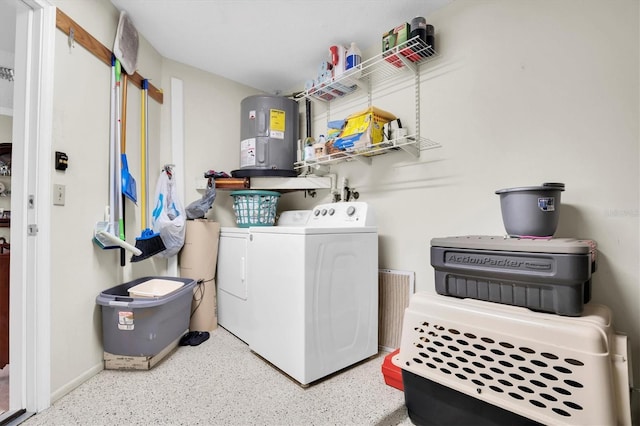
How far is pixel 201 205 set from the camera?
7.68 feet

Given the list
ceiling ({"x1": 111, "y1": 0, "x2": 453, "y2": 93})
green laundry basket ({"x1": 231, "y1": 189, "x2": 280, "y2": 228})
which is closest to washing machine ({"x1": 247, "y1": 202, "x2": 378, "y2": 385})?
green laundry basket ({"x1": 231, "y1": 189, "x2": 280, "y2": 228})

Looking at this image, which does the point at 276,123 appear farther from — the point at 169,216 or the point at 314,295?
the point at 314,295

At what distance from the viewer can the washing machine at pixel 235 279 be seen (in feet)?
6.68

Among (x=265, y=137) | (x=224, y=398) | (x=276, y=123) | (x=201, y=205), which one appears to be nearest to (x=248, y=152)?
(x=265, y=137)

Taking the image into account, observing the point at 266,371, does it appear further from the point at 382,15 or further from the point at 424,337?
the point at 382,15

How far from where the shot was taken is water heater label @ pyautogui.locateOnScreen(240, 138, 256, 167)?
2.50m

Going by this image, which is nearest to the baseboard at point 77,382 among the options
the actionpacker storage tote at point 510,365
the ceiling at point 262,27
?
the actionpacker storage tote at point 510,365

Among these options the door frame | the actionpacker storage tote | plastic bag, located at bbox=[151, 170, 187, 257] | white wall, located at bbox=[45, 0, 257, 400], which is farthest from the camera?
plastic bag, located at bbox=[151, 170, 187, 257]

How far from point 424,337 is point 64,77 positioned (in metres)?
2.19

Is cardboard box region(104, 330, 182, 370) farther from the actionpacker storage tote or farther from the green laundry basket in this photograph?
the actionpacker storage tote

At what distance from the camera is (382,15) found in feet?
6.15

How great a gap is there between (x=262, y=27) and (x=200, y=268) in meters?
1.87

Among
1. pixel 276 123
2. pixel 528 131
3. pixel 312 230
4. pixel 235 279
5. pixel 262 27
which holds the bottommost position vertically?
pixel 235 279

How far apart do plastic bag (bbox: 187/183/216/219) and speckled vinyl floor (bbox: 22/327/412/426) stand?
1088 mm
